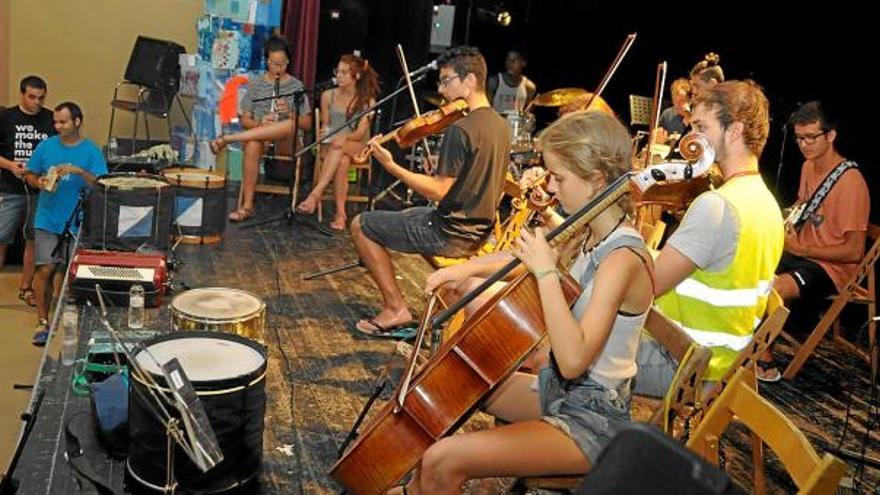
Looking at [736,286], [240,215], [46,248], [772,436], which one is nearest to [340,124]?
[240,215]

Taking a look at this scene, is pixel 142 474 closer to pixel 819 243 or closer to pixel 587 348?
pixel 587 348

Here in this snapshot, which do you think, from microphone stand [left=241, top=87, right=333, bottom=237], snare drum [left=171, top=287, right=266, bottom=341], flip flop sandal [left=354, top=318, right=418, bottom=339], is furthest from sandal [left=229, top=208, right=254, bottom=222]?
snare drum [left=171, top=287, right=266, bottom=341]

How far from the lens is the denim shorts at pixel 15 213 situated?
6.71 metres

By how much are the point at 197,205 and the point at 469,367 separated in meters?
4.10

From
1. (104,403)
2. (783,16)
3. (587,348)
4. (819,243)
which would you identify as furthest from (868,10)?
(104,403)

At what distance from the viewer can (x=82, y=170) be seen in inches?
239

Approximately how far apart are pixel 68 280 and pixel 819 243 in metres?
4.10

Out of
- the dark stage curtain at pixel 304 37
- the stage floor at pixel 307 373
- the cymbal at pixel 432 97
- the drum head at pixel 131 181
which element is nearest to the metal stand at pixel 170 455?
the stage floor at pixel 307 373

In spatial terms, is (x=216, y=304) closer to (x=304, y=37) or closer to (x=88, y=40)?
(x=304, y=37)

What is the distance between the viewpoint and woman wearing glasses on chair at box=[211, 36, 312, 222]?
7.20 m

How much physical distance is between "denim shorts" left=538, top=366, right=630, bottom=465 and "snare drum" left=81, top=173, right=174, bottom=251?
3.79 m

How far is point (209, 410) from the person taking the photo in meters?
2.70

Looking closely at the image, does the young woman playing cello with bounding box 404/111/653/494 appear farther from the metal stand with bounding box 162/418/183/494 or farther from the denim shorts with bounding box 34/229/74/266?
the denim shorts with bounding box 34/229/74/266

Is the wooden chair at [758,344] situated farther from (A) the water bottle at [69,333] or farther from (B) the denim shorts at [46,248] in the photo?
(B) the denim shorts at [46,248]
